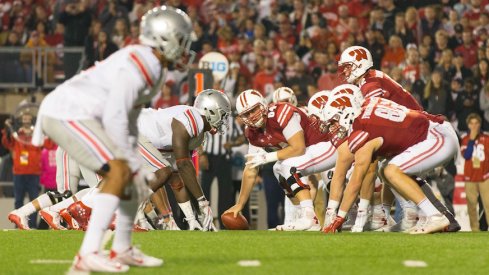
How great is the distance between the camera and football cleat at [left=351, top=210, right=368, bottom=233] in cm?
1201

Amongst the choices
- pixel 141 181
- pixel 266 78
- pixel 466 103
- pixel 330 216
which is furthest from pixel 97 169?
pixel 266 78

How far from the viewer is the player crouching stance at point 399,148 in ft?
36.8

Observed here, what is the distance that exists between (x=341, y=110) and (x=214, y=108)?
1.40 meters

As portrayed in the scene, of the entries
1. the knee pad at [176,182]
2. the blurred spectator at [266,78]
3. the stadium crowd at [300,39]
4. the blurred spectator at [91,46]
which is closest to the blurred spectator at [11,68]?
the stadium crowd at [300,39]

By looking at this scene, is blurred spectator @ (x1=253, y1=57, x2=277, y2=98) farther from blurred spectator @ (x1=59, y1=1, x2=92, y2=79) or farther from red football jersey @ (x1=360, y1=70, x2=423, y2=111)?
red football jersey @ (x1=360, y1=70, x2=423, y2=111)

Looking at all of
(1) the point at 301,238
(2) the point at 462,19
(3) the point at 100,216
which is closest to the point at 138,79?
(3) the point at 100,216

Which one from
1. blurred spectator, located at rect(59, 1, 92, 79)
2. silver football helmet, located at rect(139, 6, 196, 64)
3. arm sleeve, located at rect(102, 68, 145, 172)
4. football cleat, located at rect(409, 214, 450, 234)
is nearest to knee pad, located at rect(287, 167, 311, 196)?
football cleat, located at rect(409, 214, 450, 234)

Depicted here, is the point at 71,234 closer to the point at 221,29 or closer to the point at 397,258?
the point at 397,258

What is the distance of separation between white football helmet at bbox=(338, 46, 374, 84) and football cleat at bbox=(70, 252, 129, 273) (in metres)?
5.74

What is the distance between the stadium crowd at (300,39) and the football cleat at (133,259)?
28.6 ft

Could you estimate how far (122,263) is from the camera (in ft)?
26.5

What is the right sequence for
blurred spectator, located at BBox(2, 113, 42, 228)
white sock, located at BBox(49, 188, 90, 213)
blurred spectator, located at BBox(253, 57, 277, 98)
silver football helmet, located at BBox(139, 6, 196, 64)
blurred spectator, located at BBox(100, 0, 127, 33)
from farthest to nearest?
blurred spectator, located at BBox(100, 0, 127, 33) < blurred spectator, located at BBox(253, 57, 277, 98) < blurred spectator, located at BBox(2, 113, 42, 228) < white sock, located at BBox(49, 188, 90, 213) < silver football helmet, located at BBox(139, 6, 196, 64)

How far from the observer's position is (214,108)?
507 inches

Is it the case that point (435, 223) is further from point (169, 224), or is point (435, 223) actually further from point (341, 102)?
point (169, 224)
